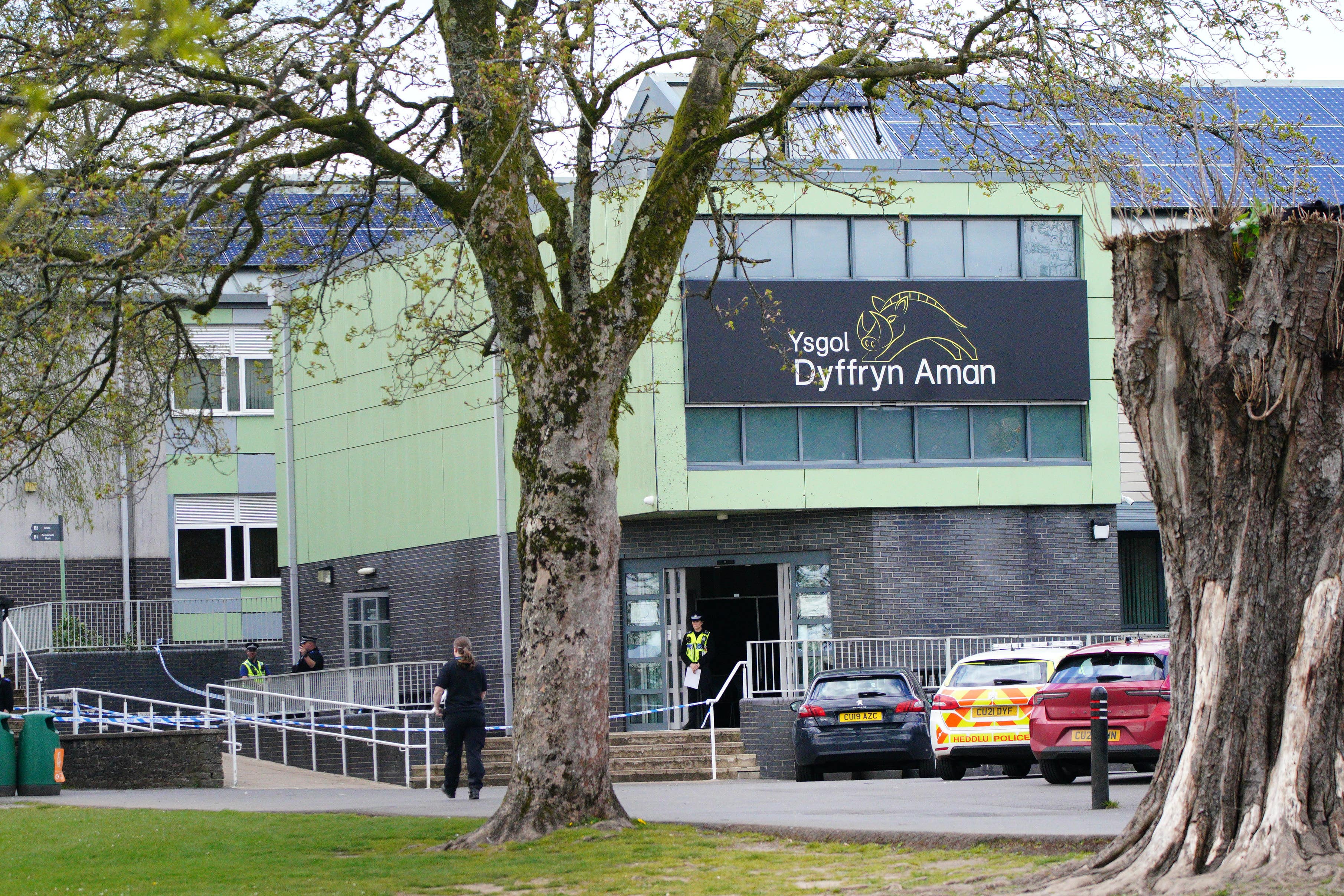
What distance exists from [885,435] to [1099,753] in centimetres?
1344

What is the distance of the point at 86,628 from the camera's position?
114ft

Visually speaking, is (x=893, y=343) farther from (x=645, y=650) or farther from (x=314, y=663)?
(x=314, y=663)

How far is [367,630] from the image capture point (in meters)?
32.8

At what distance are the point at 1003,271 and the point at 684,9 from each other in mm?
14294

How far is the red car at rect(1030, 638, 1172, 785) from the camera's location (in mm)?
16375

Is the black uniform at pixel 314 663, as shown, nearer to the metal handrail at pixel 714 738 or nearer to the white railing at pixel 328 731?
the white railing at pixel 328 731

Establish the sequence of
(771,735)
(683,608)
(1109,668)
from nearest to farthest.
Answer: (1109,668) → (771,735) → (683,608)

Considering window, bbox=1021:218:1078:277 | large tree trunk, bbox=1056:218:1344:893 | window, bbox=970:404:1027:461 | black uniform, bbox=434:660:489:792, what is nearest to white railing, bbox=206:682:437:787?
black uniform, bbox=434:660:489:792

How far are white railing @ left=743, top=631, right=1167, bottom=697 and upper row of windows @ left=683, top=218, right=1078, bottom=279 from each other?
5.64 metres

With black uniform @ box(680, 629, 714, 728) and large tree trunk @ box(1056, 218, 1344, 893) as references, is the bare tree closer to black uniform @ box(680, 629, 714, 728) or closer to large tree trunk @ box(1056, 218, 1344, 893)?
large tree trunk @ box(1056, 218, 1344, 893)

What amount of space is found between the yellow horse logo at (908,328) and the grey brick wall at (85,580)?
19.1 meters

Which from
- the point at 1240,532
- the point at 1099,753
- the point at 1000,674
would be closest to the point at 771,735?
the point at 1000,674

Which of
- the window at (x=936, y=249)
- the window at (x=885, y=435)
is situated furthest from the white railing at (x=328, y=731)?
the window at (x=936, y=249)

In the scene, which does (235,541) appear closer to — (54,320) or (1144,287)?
(54,320)
